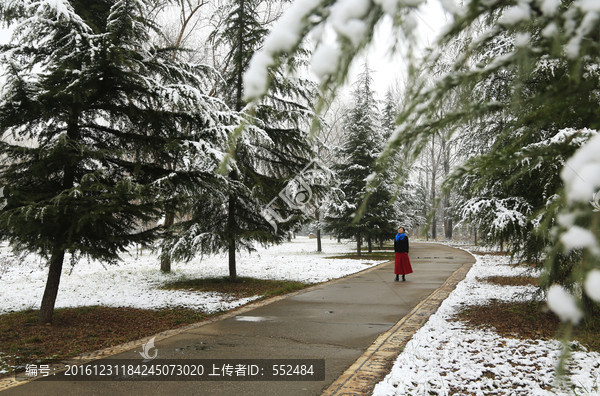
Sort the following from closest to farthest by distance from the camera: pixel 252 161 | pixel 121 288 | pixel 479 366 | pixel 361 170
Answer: pixel 479 366 < pixel 121 288 < pixel 252 161 < pixel 361 170

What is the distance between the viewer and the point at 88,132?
7504 mm

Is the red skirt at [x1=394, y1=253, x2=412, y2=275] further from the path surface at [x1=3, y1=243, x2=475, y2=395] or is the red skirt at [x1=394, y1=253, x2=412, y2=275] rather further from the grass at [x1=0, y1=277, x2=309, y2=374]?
the grass at [x1=0, y1=277, x2=309, y2=374]

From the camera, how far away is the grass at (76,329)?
532 centimetres

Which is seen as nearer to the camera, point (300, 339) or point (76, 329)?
point (300, 339)

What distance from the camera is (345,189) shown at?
24.5 metres

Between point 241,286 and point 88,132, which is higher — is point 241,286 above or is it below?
below

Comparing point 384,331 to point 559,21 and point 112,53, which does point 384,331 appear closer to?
point 559,21

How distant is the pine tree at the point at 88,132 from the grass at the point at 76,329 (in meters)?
0.64

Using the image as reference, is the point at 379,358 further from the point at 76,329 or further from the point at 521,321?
the point at 76,329

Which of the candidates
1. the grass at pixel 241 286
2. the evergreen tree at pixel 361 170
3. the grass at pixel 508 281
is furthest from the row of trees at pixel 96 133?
the evergreen tree at pixel 361 170

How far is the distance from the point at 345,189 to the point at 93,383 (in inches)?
829

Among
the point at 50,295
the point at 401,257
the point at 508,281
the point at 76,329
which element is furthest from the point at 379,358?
the point at 508,281

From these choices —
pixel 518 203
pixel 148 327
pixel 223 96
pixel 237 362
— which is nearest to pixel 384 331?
pixel 237 362

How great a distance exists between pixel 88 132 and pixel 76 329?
375 centimetres
